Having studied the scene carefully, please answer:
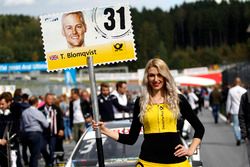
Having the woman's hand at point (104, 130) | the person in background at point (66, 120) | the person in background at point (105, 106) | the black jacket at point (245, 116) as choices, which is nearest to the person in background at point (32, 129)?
the person in background at point (105, 106)

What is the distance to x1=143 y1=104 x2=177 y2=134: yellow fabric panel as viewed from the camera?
569 cm

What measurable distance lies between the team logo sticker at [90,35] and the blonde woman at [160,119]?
4.25ft

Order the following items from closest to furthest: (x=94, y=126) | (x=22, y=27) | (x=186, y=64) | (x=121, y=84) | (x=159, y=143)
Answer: (x=159, y=143) → (x=94, y=126) → (x=121, y=84) → (x=22, y=27) → (x=186, y=64)

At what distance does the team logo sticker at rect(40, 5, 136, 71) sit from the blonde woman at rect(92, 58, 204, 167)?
4.25 ft

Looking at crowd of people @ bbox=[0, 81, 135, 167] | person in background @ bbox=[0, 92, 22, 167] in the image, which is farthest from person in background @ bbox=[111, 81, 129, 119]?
person in background @ bbox=[0, 92, 22, 167]

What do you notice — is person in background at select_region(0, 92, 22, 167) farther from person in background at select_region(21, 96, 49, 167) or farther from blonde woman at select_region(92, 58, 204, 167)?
blonde woman at select_region(92, 58, 204, 167)

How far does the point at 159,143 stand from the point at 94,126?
2.65ft

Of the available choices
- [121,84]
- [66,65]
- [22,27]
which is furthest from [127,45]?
[22,27]

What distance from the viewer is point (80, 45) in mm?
7008

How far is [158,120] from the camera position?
5695 millimetres

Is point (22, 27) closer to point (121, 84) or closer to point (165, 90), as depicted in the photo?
→ point (121, 84)

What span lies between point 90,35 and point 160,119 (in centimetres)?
165

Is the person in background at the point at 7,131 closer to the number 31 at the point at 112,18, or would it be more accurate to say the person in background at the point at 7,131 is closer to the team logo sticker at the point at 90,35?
the team logo sticker at the point at 90,35

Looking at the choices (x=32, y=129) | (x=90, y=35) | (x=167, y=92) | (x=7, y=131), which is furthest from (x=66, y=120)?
(x=167, y=92)
